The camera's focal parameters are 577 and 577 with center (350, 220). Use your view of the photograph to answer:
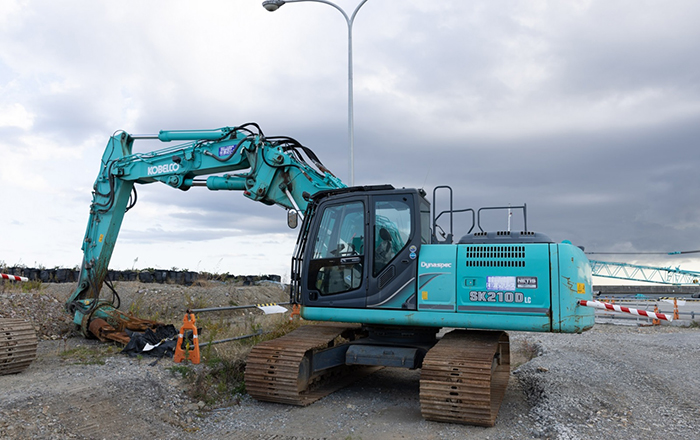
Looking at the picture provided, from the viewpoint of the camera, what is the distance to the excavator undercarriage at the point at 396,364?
7.29m

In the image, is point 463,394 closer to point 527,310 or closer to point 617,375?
point 527,310

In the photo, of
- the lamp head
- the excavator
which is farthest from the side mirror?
the lamp head

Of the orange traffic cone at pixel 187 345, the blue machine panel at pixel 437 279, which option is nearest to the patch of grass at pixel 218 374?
the orange traffic cone at pixel 187 345

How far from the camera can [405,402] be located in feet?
28.7

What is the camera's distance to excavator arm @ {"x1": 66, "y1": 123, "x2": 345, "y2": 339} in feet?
33.5

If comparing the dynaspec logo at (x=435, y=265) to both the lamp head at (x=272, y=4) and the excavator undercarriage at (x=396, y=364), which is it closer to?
the excavator undercarriage at (x=396, y=364)

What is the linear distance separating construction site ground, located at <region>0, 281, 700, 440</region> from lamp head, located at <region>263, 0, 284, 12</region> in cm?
778

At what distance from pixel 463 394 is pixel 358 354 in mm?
2049

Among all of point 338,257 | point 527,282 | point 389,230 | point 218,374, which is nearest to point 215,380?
point 218,374

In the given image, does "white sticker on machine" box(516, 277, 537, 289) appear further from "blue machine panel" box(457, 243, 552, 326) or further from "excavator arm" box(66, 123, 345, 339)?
"excavator arm" box(66, 123, 345, 339)

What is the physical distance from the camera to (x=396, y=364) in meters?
8.58

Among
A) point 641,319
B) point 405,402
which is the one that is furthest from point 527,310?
point 641,319

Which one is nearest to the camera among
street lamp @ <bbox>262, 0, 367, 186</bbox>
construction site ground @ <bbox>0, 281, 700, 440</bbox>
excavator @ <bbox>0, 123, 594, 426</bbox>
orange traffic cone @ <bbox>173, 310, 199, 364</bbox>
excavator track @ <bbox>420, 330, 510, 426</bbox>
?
construction site ground @ <bbox>0, 281, 700, 440</bbox>

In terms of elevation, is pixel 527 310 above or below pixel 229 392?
above
